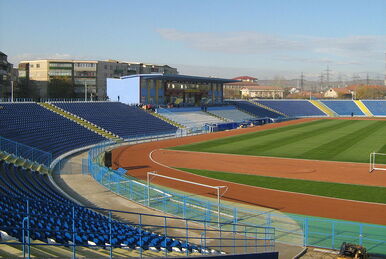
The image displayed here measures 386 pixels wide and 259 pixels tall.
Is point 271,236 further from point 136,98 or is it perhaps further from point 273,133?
point 136,98

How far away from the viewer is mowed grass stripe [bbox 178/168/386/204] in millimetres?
25766

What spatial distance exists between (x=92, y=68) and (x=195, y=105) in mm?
46893

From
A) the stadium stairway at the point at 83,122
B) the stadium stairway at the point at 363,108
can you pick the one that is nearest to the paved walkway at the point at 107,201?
the stadium stairway at the point at 83,122

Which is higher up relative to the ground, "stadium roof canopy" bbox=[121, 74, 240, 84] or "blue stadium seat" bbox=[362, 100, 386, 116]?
"stadium roof canopy" bbox=[121, 74, 240, 84]

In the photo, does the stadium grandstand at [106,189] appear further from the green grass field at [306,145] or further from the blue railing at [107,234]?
the green grass field at [306,145]

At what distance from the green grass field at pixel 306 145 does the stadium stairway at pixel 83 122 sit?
8.84m

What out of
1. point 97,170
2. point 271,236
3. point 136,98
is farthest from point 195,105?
point 271,236

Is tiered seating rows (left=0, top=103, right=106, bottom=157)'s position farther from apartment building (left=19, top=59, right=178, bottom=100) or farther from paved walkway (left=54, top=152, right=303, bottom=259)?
apartment building (left=19, top=59, right=178, bottom=100)

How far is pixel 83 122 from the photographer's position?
52156 millimetres

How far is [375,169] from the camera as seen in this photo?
33.8 meters

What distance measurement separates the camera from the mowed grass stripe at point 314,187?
25766 millimetres

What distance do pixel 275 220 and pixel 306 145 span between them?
30338 mm

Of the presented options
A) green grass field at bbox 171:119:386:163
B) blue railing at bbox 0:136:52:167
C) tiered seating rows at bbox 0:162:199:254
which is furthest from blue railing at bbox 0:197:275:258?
green grass field at bbox 171:119:386:163

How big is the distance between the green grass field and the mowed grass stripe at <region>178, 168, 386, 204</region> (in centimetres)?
1045
